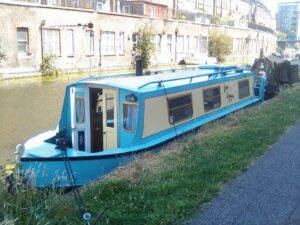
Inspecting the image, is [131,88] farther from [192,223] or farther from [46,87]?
[46,87]

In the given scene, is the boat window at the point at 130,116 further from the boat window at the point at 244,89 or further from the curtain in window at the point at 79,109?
the boat window at the point at 244,89

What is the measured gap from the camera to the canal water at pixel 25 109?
11.4m

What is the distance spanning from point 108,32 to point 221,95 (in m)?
20.4

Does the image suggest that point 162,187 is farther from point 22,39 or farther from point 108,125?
point 22,39

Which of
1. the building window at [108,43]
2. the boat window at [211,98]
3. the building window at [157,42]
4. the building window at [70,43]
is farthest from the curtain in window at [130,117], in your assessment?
the building window at [157,42]

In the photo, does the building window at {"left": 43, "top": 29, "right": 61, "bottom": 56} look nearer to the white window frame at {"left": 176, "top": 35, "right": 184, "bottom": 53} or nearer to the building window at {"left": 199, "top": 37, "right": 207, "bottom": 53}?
the white window frame at {"left": 176, "top": 35, "right": 184, "bottom": 53}

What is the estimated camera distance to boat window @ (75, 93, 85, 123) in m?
7.82

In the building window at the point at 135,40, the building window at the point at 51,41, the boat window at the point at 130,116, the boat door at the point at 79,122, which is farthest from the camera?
the building window at the point at 135,40

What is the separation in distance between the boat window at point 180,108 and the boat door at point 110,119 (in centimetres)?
136

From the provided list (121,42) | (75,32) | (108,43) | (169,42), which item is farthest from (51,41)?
(169,42)

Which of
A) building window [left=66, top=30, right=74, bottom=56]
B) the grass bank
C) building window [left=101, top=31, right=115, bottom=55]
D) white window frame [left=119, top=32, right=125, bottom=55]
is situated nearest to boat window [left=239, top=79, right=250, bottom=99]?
the grass bank

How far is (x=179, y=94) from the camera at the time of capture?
8.71 m

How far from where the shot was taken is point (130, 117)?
7355 millimetres

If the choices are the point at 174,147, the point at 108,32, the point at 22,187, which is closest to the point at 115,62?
the point at 108,32
